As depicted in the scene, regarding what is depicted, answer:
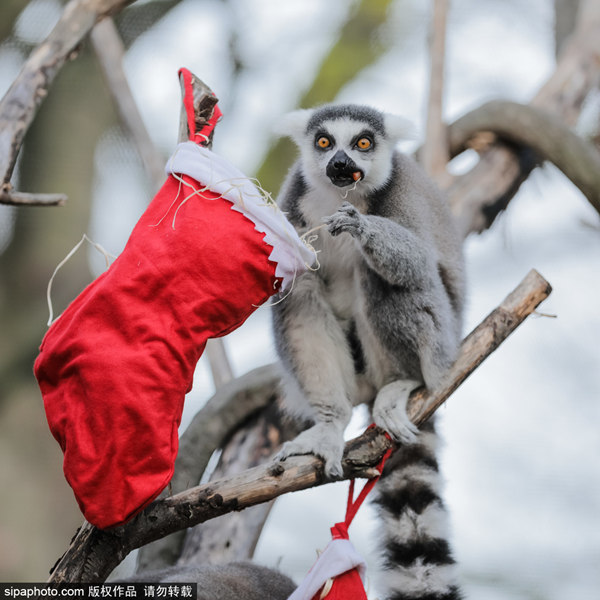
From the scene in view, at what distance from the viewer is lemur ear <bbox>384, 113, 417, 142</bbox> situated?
2697 millimetres

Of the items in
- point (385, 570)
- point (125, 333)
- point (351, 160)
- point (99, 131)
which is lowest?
point (385, 570)

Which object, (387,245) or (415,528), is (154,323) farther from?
(415,528)

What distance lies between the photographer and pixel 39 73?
241cm

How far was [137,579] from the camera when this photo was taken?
2557 millimetres

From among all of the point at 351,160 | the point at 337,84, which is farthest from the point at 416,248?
the point at 337,84

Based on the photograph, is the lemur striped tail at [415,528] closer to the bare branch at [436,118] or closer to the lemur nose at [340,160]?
the lemur nose at [340,160]

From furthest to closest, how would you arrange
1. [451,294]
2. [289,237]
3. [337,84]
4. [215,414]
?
[337,84] → [215,414] → [451,294] → [289,237]

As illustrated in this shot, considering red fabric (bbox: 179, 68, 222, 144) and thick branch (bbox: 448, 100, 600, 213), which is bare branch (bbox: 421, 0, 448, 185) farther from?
red fabric (bbox: 179, 68, 222, 144)

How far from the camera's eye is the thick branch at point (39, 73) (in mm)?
2201

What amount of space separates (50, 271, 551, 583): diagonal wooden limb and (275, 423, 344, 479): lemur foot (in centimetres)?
2

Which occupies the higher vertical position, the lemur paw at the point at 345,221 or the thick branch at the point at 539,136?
the thick branch at the point at 539,136

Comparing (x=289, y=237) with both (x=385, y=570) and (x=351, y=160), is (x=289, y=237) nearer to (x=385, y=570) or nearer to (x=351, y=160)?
(x=351, y=160)

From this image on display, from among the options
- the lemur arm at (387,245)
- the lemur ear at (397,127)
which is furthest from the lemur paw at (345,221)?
the lemur ear at (397,127)

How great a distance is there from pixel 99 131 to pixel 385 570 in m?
4.76
